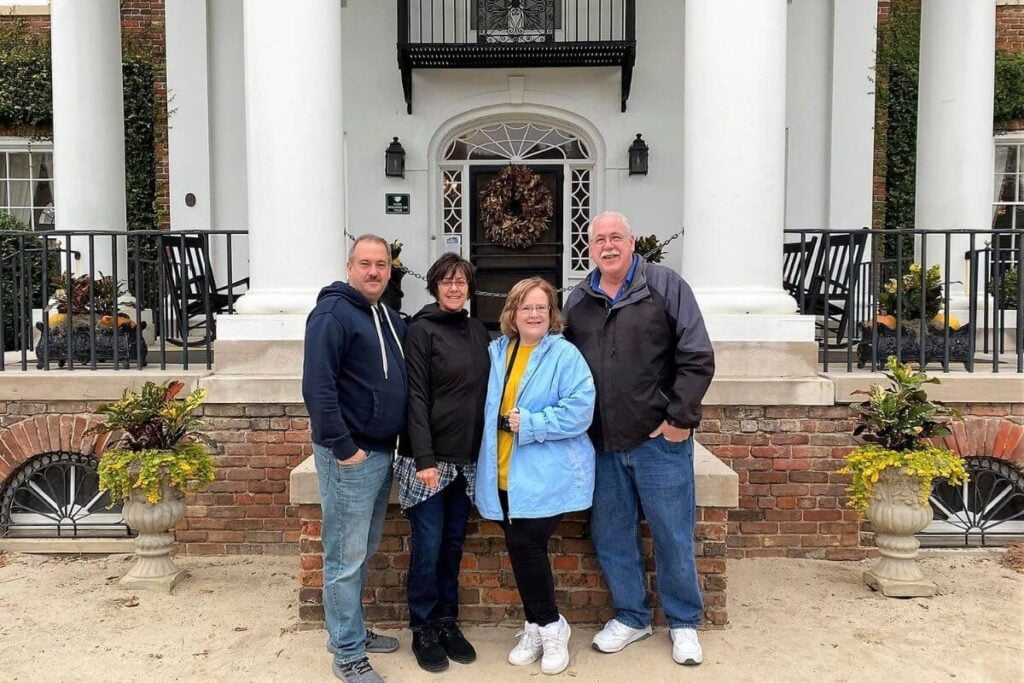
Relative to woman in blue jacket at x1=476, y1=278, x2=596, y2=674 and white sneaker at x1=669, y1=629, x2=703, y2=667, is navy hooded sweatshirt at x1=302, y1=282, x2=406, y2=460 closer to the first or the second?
woman in blue jacket at x1=476, y1=278, x2=596, y2=674

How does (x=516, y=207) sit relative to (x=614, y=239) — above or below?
above

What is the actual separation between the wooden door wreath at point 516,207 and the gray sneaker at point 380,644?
18.2ft

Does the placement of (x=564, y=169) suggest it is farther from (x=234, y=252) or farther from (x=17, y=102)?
(x=17, y=102)

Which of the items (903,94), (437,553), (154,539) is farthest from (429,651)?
(903,94)

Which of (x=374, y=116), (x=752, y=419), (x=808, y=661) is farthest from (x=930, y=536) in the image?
(x=374, y=116)

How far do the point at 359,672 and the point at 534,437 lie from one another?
4.10ft

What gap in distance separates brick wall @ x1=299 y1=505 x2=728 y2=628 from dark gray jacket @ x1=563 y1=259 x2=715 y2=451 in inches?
32.0

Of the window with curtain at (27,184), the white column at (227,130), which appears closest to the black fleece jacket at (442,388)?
the white column at (227,130)

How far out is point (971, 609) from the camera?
421 cm

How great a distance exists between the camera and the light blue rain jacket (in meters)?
3.20

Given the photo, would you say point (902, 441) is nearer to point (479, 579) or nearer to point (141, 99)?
→ point (479, 579)

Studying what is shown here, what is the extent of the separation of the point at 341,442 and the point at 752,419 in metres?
2.91

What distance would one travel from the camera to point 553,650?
337cm

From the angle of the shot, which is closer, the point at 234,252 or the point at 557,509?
the point at 557,509
